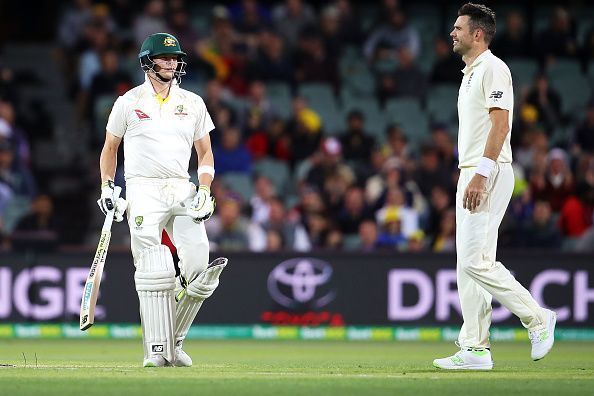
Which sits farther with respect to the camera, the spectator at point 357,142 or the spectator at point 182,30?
the spectator at point 182,30

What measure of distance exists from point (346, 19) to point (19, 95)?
186 inches

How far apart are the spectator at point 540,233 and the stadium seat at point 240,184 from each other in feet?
10.9

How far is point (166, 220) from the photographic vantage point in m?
8.37

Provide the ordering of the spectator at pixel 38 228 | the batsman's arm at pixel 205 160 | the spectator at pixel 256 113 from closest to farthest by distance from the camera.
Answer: the batsman's arm at pixel 205 160 < the spectator at pixel 38 228 < the spectator at pixel 256 113

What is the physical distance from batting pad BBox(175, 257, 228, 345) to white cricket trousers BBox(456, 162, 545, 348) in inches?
60.0

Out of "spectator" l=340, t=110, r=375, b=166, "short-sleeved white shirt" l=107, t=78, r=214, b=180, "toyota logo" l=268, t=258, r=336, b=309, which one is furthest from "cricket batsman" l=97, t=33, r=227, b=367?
"spectator" l=340, t=110, r=375, b=166

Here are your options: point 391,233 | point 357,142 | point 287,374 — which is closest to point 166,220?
point 287,374

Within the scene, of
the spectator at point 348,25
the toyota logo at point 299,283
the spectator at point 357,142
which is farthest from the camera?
the spectator at point 348,25

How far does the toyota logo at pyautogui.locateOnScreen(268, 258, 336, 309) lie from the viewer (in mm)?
13914

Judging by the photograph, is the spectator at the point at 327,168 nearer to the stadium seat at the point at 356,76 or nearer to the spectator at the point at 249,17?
the stadium seat at the point at 356,76

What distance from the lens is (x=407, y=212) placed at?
589 inches

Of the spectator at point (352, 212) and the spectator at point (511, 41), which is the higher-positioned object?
the spectator at point (511, 41)

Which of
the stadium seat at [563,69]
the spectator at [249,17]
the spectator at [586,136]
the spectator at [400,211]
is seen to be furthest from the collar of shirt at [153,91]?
the stadium seat at [563,69]

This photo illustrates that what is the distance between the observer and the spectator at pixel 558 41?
59.4ft
